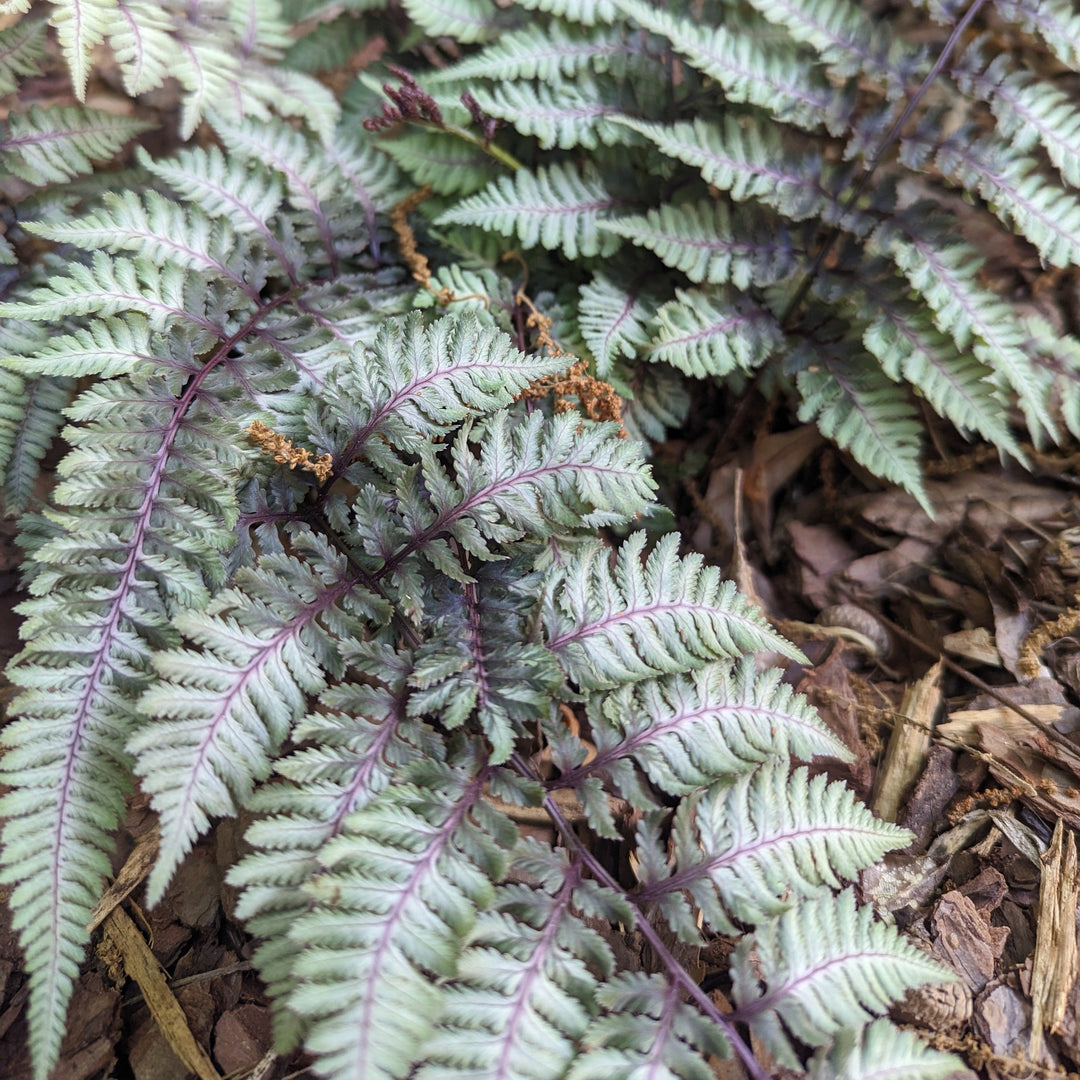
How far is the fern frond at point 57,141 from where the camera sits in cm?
227

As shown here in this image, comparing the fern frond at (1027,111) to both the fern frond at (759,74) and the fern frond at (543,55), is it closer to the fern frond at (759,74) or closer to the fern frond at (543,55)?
the fern frond at (759,74)

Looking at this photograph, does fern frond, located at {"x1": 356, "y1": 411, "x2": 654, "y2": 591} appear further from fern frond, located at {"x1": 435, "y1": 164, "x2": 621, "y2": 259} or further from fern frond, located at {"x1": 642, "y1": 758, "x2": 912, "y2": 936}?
fern frond, located at {"x1": 435, "y1": 164, "x2": 621, "y2": 259}

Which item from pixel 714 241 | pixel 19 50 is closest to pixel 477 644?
pixel 714 241

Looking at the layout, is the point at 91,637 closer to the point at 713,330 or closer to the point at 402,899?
the point at 402,899

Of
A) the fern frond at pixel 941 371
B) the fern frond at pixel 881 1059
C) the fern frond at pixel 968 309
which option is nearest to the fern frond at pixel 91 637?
the fern frond at pixel 881 1059

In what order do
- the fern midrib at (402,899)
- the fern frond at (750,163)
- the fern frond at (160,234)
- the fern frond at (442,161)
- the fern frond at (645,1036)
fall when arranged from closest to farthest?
the fern midrib at (402,899) → the fern frond at (645,1036) → the fern frond at (160,234) → the fern frond at (750,163) → the fern frond at (442,161)

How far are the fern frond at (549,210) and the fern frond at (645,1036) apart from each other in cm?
181

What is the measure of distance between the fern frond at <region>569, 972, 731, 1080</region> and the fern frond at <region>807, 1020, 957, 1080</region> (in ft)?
0.64

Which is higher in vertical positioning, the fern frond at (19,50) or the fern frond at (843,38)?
the fern frond at (843,38)

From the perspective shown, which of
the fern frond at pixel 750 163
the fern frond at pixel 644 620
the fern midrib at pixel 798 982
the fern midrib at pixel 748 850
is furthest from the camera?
the fern frond at pixel 750 163

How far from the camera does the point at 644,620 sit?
177cm

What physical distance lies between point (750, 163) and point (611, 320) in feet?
1.92

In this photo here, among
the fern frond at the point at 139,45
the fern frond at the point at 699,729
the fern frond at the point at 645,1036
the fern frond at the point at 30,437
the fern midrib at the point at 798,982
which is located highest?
the fern frond at the point at 139,45

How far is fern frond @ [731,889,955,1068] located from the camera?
1507 millimetres
